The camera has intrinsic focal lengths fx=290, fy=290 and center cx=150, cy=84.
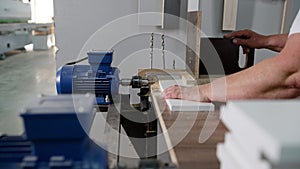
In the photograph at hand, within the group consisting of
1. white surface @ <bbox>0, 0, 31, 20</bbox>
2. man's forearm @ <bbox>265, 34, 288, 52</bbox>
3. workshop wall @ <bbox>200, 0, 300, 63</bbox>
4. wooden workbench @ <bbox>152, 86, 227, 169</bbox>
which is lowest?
wooden workbench @ <bbox>152, 86, 227, 169</bbox>

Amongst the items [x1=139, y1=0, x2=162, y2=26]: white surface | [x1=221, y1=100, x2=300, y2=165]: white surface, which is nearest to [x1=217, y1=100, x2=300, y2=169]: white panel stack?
[x1=221, y1=100, x2=300, y2=165]: white surface

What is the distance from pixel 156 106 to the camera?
0.95 m

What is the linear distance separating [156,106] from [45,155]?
0.52 metres

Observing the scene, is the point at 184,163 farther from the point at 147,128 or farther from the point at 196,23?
the point at 196,23

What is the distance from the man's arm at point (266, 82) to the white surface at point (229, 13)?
3.19 ft

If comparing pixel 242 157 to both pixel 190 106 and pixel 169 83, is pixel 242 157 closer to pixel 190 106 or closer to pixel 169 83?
pixel 190 106

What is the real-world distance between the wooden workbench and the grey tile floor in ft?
4.42

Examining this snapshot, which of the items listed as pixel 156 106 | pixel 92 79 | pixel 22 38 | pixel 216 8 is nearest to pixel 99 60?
pixel 92 79


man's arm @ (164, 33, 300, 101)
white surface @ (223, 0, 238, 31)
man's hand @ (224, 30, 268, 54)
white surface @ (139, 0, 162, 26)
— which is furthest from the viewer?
white surface @ (139, 0, 162, 26)

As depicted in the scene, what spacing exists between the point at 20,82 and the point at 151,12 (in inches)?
102

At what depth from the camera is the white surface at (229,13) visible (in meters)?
1.78

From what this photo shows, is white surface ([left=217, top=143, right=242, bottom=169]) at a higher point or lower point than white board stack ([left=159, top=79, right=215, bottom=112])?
higher

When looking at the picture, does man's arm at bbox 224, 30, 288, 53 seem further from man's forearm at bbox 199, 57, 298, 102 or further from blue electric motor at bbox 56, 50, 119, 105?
blue electric motor at bbox 56, 50, 119, 105

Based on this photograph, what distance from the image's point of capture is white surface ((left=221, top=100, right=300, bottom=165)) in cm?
31
